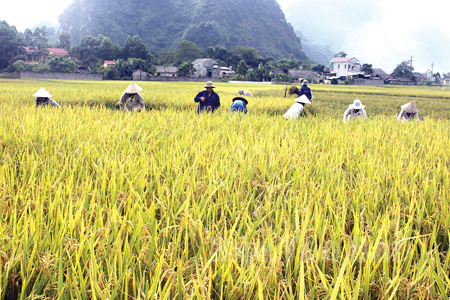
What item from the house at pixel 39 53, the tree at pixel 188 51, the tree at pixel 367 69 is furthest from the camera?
the tree at pixel 188 51

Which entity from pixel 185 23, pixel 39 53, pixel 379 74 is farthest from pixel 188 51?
pixel 379 74

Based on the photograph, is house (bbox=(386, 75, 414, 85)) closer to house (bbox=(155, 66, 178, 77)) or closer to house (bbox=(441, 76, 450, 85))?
house (bbox=(441, 76, 450, 85))

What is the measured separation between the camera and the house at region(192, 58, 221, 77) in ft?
261

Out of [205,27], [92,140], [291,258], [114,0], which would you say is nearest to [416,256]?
[291,258]

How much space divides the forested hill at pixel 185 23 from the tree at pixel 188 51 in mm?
24504

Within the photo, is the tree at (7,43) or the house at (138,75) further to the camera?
the tree at (7,43)

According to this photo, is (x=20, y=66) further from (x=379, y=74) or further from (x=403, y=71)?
(x=403, y=71)

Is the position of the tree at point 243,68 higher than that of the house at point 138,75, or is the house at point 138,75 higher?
the tree at point 243,68

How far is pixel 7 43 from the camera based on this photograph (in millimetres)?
60844

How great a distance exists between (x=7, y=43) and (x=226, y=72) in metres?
49.7

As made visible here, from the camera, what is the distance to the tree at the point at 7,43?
6038cm

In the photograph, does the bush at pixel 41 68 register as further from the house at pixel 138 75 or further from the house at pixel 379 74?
the house at pixel 379 74

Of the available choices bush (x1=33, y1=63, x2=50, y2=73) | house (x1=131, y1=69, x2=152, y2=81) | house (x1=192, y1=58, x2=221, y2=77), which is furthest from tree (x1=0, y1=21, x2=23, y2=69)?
house (x1=192, y1=58, x2=221, y2=77)

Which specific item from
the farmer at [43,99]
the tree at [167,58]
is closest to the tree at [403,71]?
the tree at [167,58]
